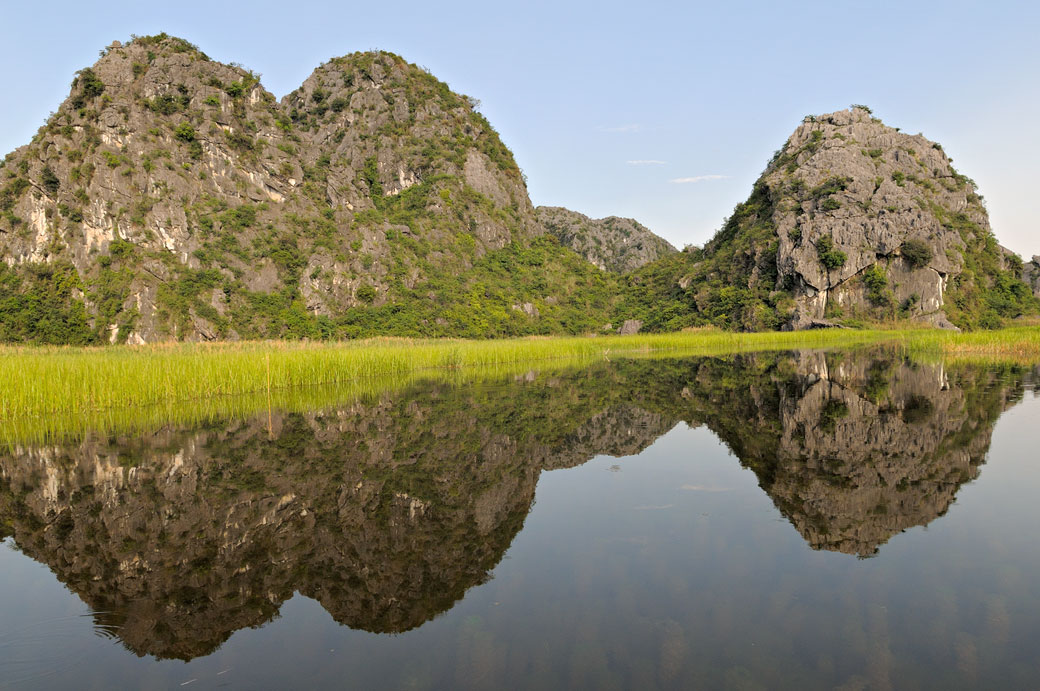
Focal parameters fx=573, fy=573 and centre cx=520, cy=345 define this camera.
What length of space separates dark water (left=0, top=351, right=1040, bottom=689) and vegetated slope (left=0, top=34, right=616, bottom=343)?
163 ft

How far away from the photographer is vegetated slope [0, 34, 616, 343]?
5231cm

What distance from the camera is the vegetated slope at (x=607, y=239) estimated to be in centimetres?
13100

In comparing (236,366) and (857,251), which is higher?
(857,251)

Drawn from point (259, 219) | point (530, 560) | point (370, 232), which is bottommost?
point (530, 560)

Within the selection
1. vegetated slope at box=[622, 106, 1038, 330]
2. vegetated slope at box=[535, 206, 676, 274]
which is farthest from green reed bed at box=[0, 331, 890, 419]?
vegetated slope at box=[535, 206, 676, 274]

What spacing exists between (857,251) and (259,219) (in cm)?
6624

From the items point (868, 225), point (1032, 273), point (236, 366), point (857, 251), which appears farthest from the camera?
point (1032, 273)

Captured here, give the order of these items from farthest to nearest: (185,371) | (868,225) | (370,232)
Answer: (370,232) < (868,225) < (185,371)

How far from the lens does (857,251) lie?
63.8m

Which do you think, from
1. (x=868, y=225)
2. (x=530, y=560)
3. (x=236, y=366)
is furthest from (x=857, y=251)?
(x=530, y=560)

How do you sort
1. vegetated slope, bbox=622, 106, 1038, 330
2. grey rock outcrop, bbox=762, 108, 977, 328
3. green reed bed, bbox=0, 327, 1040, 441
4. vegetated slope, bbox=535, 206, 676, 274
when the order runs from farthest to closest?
vegetated slope, bbox=535, 206, 676, 274, vegetated slope, bbox=622, 106, 1038, 330, grey rock outcrop, bbox=762, 108, 977, 328, green reed bed, bbox=0, 327, 1040, 441

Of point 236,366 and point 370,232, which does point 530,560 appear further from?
point 370,232

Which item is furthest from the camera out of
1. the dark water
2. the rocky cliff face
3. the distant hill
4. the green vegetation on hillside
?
the rocky cliff face

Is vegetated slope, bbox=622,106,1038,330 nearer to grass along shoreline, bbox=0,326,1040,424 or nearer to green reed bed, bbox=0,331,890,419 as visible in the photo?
grass along shoreline, bbox=0,326,1040,424
